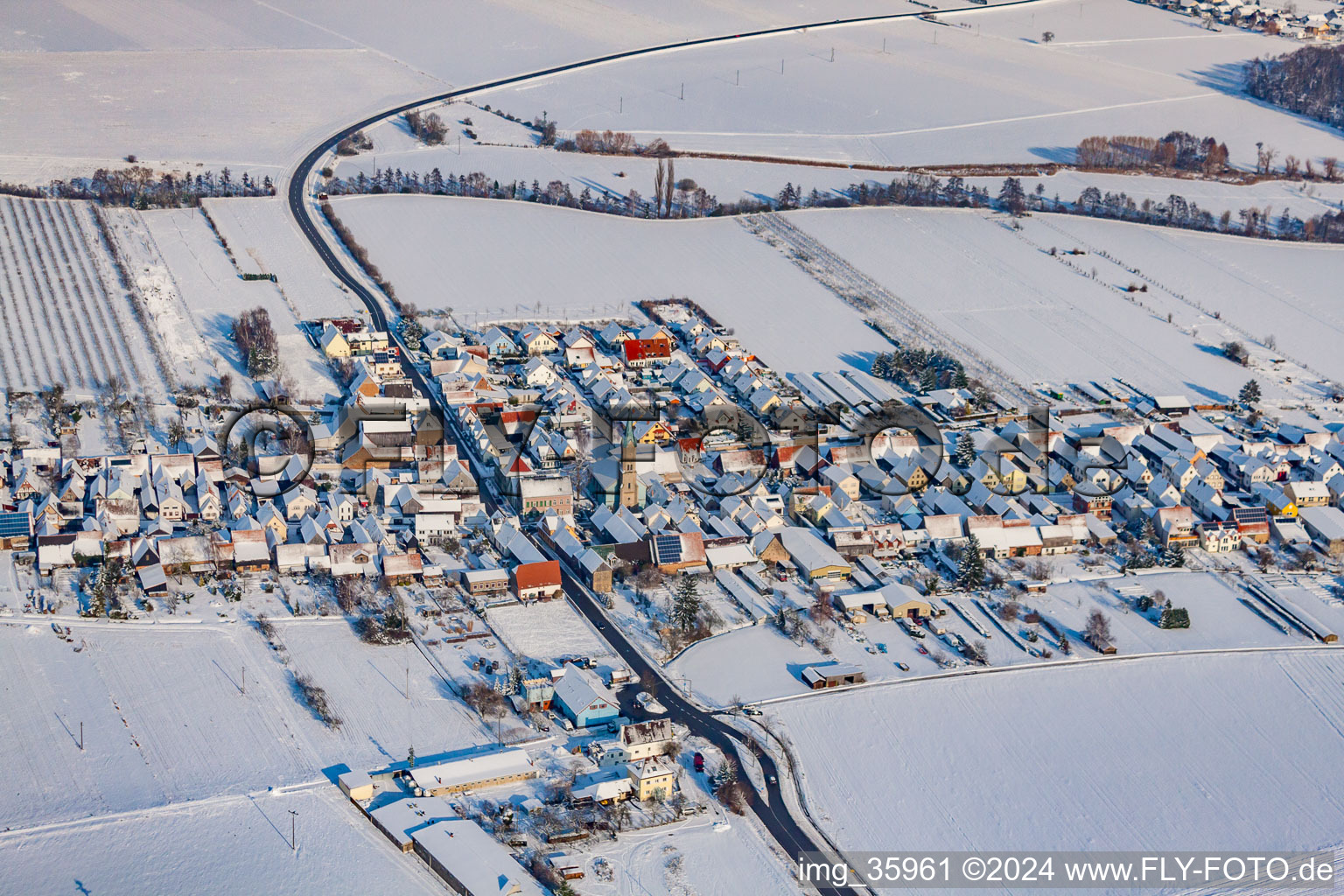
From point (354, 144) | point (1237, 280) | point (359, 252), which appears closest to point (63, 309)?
point (359, 252)

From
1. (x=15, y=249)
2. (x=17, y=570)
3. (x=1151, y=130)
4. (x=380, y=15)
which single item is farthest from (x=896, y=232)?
(x=380, y=15)

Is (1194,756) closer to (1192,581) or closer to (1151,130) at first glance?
(1192,581)

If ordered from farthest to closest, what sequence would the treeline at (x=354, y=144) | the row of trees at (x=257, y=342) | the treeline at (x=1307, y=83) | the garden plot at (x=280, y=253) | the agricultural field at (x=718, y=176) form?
the treeline at (x=1307, y=83) < the treeline at (x=354, y=144) < the agricultural field at (x=718, y=176) < the garden plot at (x=280, y=253) < the row of trees at (x=257, y=342)

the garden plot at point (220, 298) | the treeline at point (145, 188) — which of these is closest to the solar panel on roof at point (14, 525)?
the garden plot at point (220, 298)

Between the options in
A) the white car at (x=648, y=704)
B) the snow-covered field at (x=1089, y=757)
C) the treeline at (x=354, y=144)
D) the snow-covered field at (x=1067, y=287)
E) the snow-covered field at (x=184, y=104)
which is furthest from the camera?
the treeline at (x=354, y=144)

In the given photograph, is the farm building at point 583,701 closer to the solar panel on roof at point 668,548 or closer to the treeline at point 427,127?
the solar panel on roof at point 668,548
